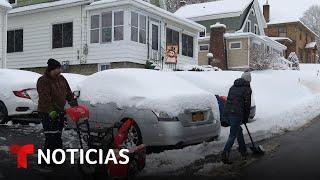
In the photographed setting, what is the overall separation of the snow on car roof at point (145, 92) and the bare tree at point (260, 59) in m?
22.5

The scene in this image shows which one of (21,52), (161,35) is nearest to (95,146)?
(161,35)

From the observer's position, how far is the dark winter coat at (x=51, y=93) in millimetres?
6035

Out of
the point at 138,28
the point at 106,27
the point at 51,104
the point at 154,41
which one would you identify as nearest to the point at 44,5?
the point at 106,27

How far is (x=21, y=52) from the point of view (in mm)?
22656

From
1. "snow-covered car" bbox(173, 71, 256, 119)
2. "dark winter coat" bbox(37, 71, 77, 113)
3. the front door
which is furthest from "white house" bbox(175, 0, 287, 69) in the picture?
"dark winter coat" bbox(37, 71, 77, 113)

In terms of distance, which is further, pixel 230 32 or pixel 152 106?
pixel 230 32

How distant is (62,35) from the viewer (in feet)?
69.9

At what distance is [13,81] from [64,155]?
4.24 meters

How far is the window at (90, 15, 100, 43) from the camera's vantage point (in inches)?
799

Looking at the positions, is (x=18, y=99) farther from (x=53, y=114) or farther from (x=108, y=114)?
(x=53, y=114)

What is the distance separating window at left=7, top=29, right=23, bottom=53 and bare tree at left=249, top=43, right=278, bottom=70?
650 inches

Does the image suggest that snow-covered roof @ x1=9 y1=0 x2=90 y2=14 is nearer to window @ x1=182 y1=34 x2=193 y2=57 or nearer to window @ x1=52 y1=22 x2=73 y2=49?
window @ x1=52 y1=22 x2=73 y2=49

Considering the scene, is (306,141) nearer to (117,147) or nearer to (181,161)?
(181,161)

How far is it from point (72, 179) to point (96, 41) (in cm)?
1544
